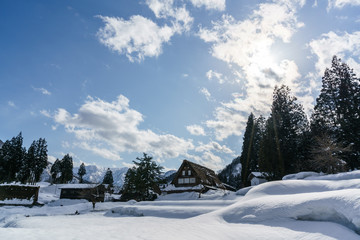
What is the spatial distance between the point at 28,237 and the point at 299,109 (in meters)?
45.4

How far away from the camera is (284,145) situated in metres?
36.7

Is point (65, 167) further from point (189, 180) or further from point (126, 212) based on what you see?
point (126, 212)

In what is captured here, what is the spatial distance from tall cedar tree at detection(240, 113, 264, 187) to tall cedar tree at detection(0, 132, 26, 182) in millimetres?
60256

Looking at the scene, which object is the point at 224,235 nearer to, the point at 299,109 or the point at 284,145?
the point at 284,145

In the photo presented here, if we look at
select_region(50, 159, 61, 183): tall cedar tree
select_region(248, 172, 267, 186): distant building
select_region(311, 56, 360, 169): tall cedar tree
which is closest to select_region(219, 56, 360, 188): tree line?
select_region(311, 56, 360, 169): tall cedar tree

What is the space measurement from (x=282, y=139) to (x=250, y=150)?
53.6ft

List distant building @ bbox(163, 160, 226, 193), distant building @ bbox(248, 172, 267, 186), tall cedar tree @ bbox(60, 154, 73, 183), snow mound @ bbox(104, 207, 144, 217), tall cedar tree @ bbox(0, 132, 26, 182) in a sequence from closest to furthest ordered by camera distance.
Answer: snow mound @ bbox(104, 207, 144, 217), distant building @ bbox(163, 160, 226, 193), distant building @ bbox(248, 172, 267, 186), tall cedar tree @ bbox(0, 132, 26, 182), tall cedar tree @ bbox(60, 154, 73, 183)

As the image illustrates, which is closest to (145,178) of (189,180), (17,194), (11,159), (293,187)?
(189,180)

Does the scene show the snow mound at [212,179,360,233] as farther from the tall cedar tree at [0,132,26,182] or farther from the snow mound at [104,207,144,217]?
the tall cedar tree at [0,132,26,182]

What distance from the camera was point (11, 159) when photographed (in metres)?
57.6

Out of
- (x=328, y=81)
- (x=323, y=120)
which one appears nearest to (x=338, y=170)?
(x=323, y=120)

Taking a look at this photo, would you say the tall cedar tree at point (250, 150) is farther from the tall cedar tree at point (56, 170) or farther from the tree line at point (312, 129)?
the tall cedar tree at point (56, 170)

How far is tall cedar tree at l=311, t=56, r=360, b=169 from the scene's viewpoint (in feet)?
108

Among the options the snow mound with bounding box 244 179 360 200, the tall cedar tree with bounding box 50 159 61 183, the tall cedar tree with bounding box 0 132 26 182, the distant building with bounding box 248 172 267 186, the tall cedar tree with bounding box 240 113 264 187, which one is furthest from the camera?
the tall cedar tree with bounding box 50 159 61 183
